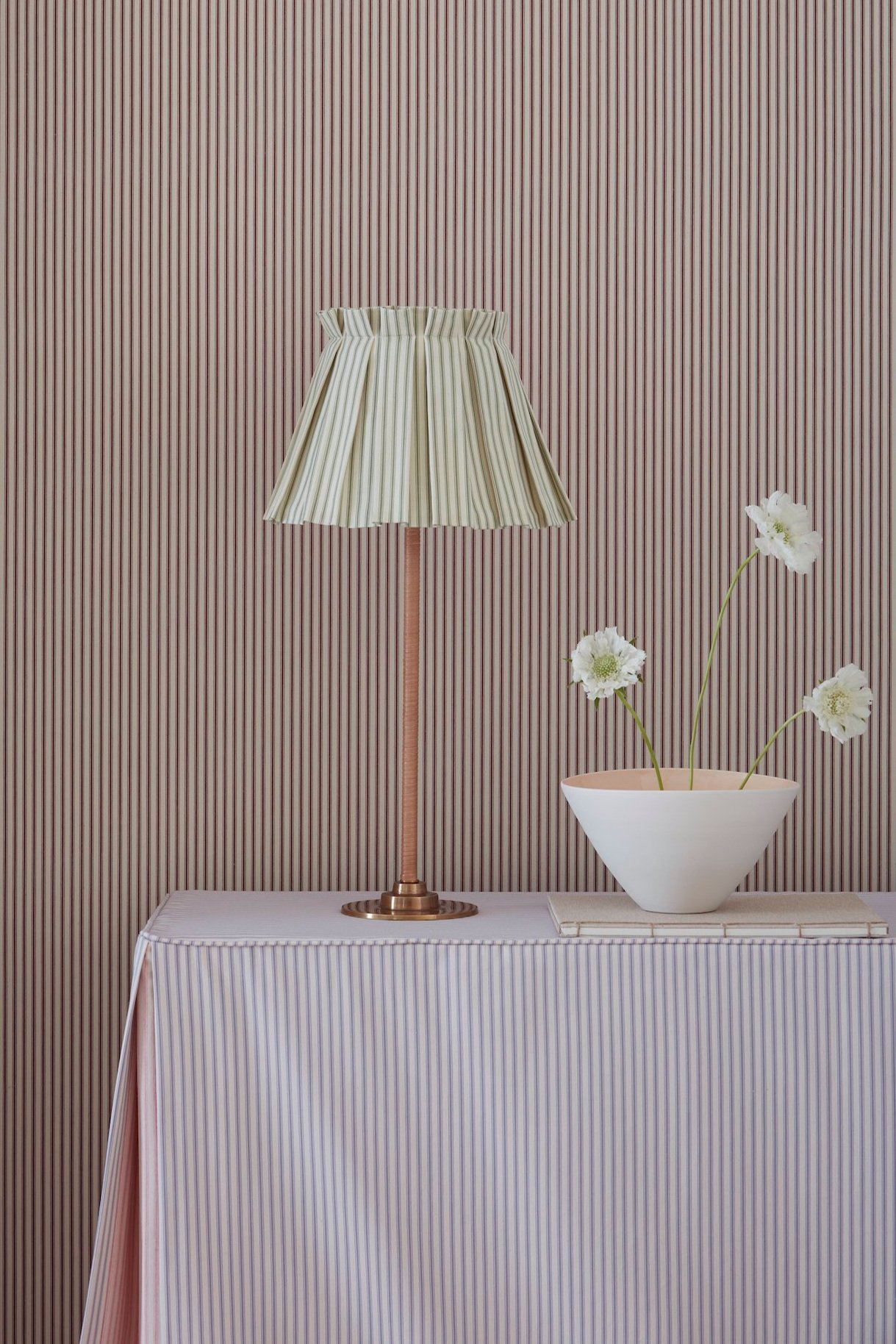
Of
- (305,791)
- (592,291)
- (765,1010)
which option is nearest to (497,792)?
(305,791)

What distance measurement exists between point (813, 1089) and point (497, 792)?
0.57 m

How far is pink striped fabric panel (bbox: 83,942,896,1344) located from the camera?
1269 mm

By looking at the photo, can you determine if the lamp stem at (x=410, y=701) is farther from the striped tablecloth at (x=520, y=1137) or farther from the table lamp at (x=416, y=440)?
the striped tablecloth at (x=520, y=1137)

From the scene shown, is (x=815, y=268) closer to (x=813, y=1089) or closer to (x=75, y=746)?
(x=813, y=1089)

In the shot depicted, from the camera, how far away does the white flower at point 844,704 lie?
4.42 ft

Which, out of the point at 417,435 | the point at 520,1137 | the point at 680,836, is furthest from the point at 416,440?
the point at 520,1137

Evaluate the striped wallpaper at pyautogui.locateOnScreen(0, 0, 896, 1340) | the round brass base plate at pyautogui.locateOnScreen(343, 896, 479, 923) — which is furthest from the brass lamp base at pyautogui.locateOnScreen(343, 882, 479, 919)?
the striped wallpaper at pyautogui.locateOnScreen(0, 0, 896, 1340)

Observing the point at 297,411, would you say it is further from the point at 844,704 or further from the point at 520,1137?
the point at 520,1137

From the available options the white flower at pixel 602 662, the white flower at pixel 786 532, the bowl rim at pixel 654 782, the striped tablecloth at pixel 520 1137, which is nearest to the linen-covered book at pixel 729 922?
the striped tablecloth at pixel 520 1137

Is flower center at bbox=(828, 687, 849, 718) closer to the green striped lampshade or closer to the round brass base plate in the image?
the green striped lampshade

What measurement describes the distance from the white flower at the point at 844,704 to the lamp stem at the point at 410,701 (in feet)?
1.40

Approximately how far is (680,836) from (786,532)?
1.08 ft

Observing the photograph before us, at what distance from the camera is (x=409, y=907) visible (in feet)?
4.64

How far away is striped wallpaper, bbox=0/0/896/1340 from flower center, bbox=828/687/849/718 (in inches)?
14.2
